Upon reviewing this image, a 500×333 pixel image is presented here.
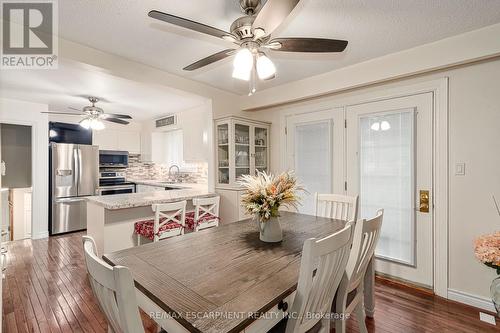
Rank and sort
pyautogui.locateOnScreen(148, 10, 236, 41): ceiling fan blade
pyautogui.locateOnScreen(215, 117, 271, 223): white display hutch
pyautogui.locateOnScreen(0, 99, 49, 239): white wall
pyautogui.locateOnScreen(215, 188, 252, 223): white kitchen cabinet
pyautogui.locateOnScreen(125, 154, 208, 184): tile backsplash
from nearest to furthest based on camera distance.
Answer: pyautogui.locateOnScreen(148, 10, 236, 41): ceiling fan blade, pyautogui.locateOnScreen(215, 188, 252, 223): white kitchen cabinet, pyautogui.locateOnScreen(215, 117, 271, 223): white display hutch, pyautogui.locateOnScreen(0, 99, 49, 239): white wall, pyautogui.locateOnScreen(125, 154, 208, 184): tile backsplash

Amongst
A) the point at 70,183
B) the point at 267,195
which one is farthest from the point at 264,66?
the point at 70,183

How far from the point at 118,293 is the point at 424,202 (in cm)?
280

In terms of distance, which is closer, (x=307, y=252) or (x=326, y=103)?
(x=307, y=252)

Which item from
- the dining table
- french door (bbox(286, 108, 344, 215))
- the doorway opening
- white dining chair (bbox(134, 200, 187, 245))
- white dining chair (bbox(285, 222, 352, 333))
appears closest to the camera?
the dining table

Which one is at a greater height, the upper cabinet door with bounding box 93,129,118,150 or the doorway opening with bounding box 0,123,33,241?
the upper cabinet door with bounding box 93,129,118,150

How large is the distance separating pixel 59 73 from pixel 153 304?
3115mm

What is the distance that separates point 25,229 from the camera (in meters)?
4.21

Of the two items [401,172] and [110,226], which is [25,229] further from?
[401,172]

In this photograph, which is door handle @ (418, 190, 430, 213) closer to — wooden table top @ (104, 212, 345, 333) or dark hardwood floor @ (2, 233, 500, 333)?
dark hardwood floor @ (2, 233, 500, 333)

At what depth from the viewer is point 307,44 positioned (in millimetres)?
1513

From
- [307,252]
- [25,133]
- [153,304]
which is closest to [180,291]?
[153,304]

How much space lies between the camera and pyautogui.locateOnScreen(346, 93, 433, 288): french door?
2.46 metres

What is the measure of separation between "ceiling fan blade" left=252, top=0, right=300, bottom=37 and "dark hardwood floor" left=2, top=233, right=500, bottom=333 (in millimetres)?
2286

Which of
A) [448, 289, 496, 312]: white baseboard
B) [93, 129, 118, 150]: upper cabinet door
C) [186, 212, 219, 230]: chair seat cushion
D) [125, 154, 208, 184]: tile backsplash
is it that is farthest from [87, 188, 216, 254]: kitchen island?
[448, 289, 496, 312]: white baseboard
